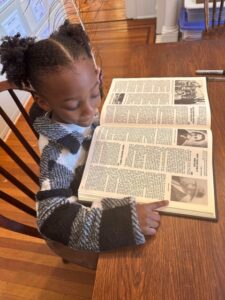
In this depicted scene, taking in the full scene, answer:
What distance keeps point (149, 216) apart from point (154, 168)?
0.13 meters

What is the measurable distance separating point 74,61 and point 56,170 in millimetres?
244

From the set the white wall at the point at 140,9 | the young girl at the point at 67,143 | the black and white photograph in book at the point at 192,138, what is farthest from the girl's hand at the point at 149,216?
the white wall at the point at 140,9

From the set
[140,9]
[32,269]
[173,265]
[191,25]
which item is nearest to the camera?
[173,265]

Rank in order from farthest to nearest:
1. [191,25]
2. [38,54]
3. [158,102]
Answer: [191,25] < [158,102] < [38,54]

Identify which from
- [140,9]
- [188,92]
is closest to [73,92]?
[188,92]

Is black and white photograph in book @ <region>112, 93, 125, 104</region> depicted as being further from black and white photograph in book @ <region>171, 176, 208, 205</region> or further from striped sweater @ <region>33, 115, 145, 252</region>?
black and white photograph in book @ <region>171, 176, 208, 205</region>

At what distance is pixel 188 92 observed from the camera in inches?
29.0

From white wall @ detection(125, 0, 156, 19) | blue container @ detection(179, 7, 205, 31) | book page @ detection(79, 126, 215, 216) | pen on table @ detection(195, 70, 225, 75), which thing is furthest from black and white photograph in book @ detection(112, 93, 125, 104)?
white wall @ detection(125, 0, 156, 19)

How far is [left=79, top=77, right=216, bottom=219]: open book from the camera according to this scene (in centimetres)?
51

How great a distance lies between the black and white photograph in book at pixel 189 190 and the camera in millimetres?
485

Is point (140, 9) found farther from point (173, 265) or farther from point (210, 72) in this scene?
point (173, 265)

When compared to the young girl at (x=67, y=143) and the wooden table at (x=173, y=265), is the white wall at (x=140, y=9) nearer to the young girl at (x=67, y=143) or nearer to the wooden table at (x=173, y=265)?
the young girl at (x=67, y=143)

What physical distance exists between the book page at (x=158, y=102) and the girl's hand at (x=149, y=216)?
25cm

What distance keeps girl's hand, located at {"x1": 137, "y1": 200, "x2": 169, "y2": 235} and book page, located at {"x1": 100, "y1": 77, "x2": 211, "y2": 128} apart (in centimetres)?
25
